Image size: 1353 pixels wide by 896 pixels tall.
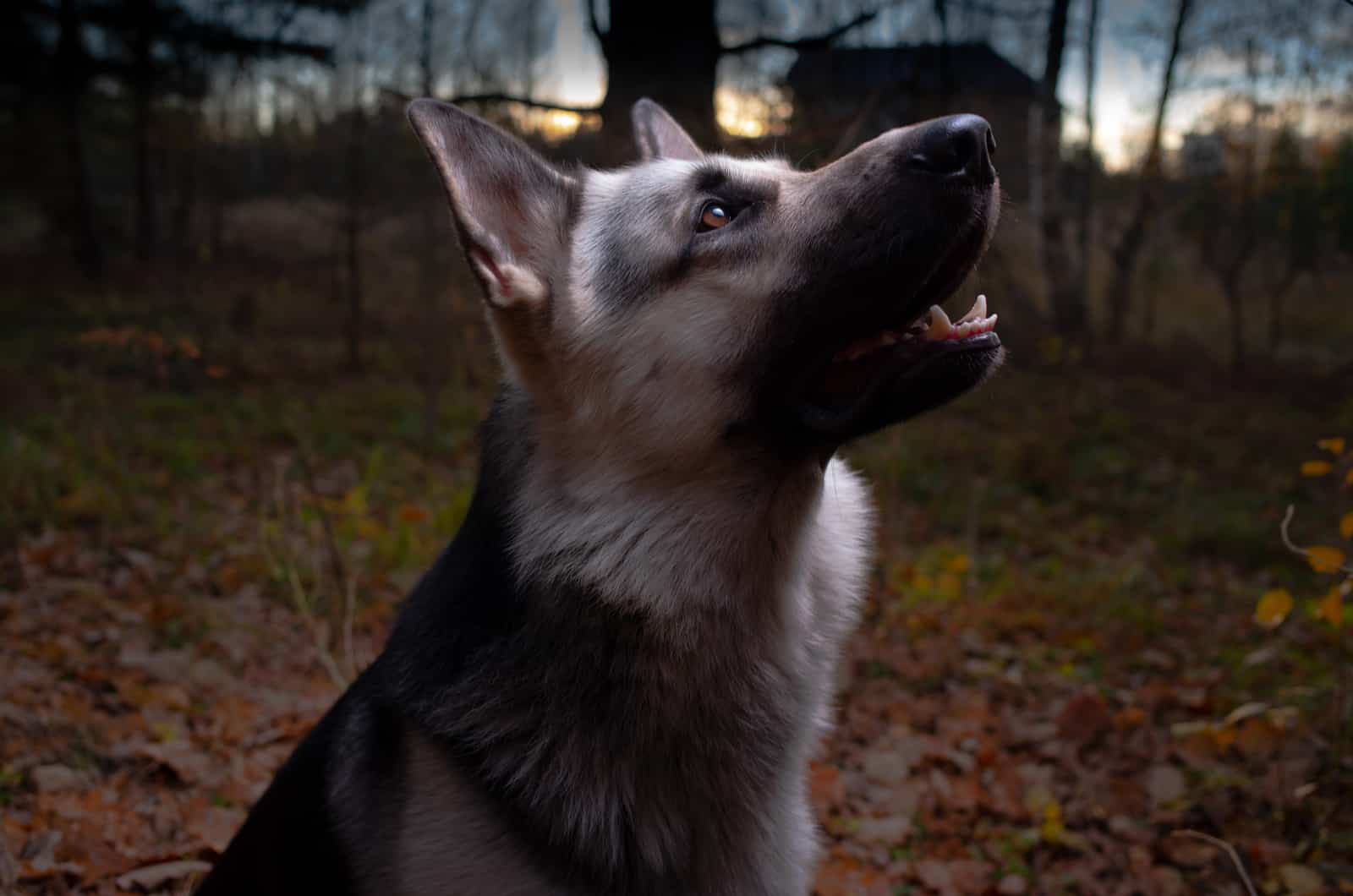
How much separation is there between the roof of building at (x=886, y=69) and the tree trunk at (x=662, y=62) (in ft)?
2.34

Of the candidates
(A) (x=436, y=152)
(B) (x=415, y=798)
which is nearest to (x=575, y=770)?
(B) (x=415, y=798)

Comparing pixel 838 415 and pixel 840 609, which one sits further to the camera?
pixel 840 609

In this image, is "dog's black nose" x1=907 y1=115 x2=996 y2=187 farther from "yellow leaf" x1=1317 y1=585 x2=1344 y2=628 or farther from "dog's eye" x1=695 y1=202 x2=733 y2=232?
"yellow leaf" x1=1317 y1=585 x2=1344 y2=628

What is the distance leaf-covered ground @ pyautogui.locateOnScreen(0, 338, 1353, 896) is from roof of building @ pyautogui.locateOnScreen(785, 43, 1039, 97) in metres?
2.00

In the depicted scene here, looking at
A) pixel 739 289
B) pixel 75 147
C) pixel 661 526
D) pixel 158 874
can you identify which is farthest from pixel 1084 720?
pixel 75 147

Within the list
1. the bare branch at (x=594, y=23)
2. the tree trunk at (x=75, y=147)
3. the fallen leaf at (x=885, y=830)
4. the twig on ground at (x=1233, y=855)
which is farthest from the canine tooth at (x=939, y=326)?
the tree trunk at (x=75, y=147)

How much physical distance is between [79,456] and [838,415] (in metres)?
7.10

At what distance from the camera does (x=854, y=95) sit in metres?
5.60

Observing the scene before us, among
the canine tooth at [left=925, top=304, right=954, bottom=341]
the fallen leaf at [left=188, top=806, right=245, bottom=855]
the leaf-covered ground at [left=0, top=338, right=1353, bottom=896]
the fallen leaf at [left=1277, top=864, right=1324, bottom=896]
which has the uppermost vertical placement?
the canine tooth at [left=925, top=304, right=954, bottom=341]

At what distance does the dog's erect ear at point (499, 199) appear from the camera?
2068 millimetres

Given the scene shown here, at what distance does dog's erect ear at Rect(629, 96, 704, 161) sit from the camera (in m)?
2.91

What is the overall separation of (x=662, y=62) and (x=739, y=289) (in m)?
3.66

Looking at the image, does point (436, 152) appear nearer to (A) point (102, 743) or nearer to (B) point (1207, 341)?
(A) point (102, 743)

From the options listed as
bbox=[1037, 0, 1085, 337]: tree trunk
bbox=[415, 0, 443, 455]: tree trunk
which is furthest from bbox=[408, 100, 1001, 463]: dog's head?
bbox=[1037, 0, 1085, 337]: tree trunk
